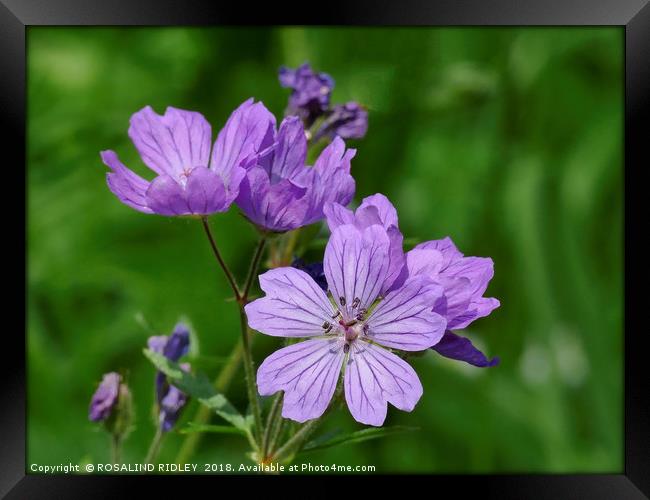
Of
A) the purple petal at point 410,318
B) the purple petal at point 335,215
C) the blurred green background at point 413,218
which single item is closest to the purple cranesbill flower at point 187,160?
the purple petal at point 335,215

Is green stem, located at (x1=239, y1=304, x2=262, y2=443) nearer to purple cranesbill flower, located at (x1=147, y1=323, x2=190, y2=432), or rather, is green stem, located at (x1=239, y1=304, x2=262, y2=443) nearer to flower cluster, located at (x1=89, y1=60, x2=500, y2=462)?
flower cluster, located at (x1=89, y1=60, x2=500, y2=462)

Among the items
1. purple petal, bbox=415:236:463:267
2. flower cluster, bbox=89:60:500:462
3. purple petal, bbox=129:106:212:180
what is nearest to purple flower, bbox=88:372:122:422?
flower cluster, bbox=89:60:500:462

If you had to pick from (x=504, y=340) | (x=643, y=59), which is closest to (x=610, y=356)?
(x=504, y=340)

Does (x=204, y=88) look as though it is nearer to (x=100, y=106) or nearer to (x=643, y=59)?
(x=100, y=106)

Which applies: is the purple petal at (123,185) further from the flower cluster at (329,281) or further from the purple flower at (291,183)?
the purple flower at (291,183)

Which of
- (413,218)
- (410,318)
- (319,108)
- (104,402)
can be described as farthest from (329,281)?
(413,218)

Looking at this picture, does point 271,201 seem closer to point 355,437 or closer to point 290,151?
point 290,151
